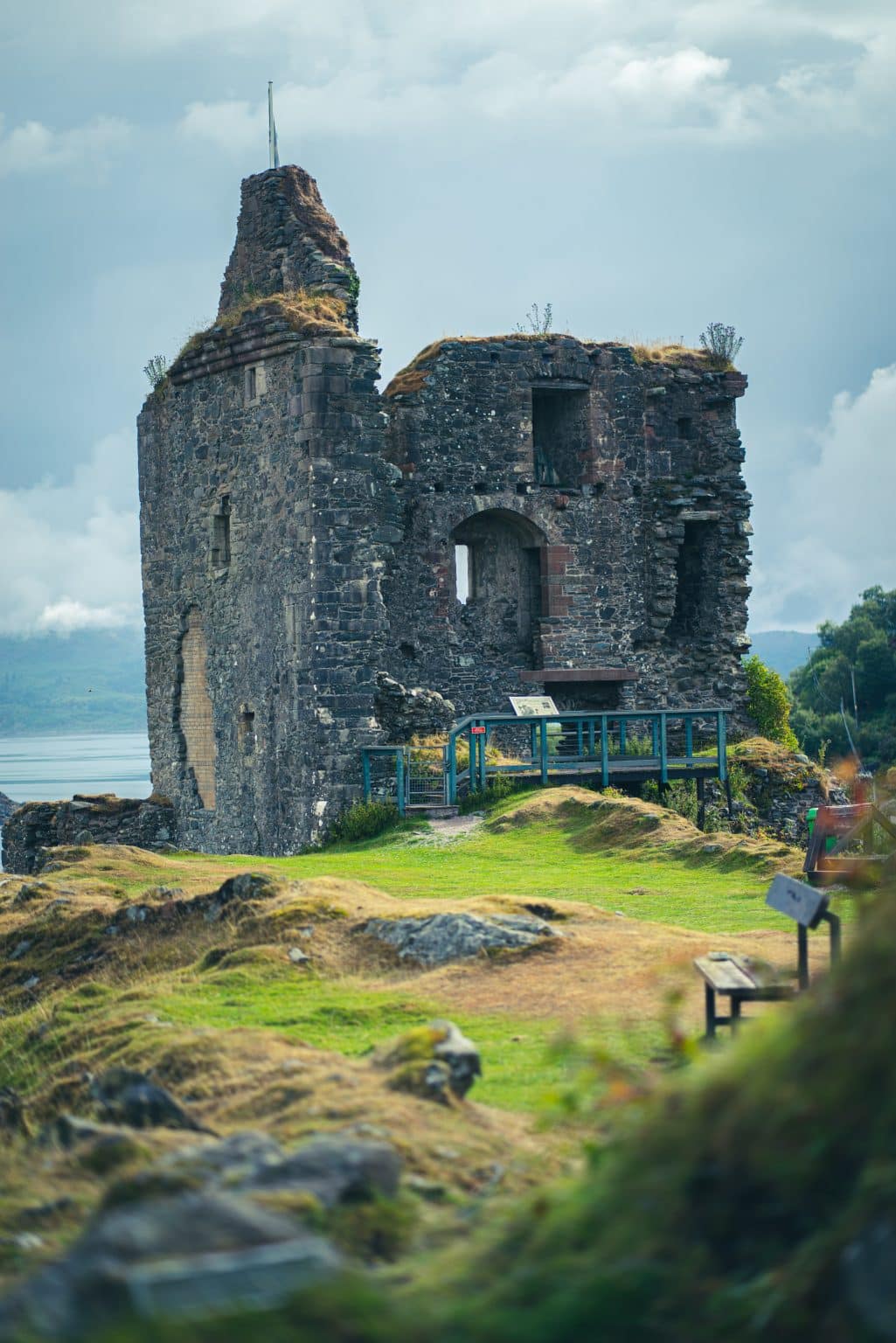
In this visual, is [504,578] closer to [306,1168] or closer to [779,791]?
[779,791]

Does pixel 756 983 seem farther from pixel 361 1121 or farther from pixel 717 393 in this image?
pixel 717 393

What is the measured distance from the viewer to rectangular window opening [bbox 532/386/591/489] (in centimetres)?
2780

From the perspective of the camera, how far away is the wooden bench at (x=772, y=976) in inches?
316

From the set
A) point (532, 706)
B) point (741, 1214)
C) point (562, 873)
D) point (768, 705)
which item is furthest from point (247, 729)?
point (741, 1214)

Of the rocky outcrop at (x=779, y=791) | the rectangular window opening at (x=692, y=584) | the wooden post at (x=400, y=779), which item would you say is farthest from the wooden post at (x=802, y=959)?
the rectangular window opening at (x=692, y=584)

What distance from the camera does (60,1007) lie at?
37.5 feet

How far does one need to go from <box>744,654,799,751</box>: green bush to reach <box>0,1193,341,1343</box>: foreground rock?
25.2 m

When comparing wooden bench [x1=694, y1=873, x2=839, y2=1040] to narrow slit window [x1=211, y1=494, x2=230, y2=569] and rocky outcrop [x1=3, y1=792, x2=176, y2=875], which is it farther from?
rocky outcrop [x1=3, y1=792, x2=176, y2=875]

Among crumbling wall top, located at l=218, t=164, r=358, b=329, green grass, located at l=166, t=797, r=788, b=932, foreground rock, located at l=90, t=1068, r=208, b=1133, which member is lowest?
foreground rock, located at l=90, t=1068, r=208, b=1133

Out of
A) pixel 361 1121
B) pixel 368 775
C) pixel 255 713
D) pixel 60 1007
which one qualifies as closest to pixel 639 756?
pixel 368 775

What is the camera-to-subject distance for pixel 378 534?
23.0 m

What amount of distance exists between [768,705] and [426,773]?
30.6 ft

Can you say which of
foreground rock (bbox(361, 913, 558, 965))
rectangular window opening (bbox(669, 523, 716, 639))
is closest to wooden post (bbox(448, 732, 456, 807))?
rectangular window opening (bbox(669, 523, 716, 639))

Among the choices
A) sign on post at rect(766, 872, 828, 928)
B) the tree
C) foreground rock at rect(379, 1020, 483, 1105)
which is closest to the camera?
foreground rock at rect(379, 1020, 483, 1105)
